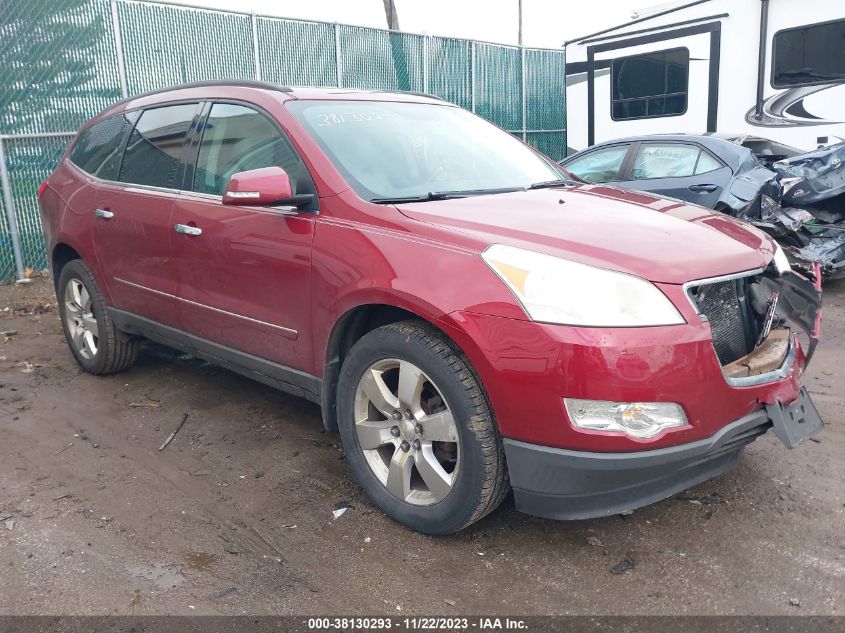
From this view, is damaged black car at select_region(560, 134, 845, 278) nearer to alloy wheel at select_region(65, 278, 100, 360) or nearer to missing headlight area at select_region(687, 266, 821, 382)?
missing headlight area at select_region(687, 266, 821, 382)

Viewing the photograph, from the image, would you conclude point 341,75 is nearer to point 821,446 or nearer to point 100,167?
point 100,167

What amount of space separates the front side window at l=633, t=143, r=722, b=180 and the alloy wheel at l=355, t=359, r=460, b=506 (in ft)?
17.8

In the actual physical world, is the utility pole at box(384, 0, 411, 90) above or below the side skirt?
above

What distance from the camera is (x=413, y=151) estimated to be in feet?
11.6

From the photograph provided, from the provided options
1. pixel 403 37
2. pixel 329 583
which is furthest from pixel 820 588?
pixel 403 37

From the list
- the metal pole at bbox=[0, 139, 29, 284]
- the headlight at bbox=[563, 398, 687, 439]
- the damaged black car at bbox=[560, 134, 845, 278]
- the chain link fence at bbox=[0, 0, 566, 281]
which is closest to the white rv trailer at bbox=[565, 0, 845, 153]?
the damaged black car at bbox=[560, 134, 845, 278]

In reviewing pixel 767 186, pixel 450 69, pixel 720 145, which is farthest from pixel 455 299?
pixel 450 69

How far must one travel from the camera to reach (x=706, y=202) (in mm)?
6977

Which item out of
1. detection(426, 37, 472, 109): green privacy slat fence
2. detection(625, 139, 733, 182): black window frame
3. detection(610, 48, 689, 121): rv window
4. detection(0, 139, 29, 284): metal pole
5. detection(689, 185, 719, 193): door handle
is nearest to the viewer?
detection(689, 185, 719, 193): door handle

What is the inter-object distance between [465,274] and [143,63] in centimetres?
873

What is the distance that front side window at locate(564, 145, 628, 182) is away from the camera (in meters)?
7.92

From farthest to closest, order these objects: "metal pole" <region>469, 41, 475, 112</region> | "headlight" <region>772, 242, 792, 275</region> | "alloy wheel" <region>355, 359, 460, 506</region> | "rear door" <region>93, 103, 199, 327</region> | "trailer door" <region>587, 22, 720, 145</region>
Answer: "metal pole" <region>469, 41, 475, 112</region>, "trailer door" <region>587, 22, 720, 145</region>, "rear door" <region>93, 103, 199, 327</region>, "headlight" <region>772, 242, 792, 275</region>, "alloy wheel" <region>355, 359, 460, 506</region>

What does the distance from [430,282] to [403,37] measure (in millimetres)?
11750

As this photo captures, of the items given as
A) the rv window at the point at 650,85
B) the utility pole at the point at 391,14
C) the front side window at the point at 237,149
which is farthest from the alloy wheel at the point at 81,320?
the utility pole at the point at 391,14
